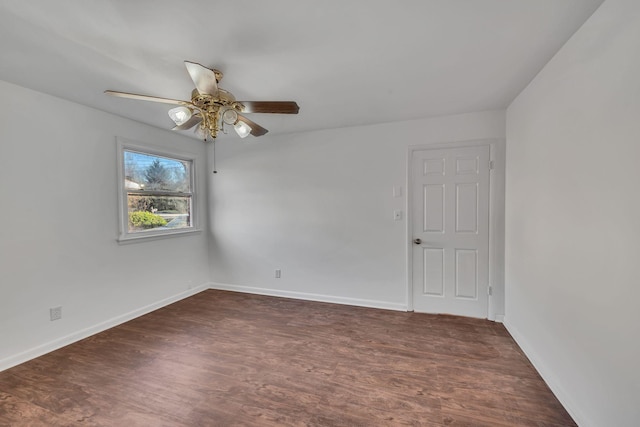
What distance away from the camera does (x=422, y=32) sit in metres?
1.53

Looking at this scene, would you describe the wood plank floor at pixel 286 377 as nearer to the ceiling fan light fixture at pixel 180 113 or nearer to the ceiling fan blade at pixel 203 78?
the ceiling fan light fixture at pixel 180 113

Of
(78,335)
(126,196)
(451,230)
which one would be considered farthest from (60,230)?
(451,230)

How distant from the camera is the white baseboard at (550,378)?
155 cm

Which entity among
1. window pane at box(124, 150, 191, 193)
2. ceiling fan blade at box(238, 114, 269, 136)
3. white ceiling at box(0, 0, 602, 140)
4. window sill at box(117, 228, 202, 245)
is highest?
white ceiling at box(0, 0, 602, 140)

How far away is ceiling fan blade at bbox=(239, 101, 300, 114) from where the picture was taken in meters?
1.76

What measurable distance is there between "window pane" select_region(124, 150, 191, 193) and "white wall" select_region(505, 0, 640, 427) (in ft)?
13.4

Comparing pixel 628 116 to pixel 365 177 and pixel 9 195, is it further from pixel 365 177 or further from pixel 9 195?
pixel 9 195

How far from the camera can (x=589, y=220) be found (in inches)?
56.8

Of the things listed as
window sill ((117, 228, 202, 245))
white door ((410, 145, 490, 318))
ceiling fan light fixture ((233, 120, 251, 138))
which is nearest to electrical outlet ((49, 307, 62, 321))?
window sill ((117, 228, 202, 245))

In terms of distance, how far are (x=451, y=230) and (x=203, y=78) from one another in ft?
9.37

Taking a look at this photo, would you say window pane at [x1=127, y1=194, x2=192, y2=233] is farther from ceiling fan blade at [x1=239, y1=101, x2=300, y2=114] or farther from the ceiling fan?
ceiling fan blade at [x1=239, y1=101, x2=300, y2=114]

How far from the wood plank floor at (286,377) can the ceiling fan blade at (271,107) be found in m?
1.98

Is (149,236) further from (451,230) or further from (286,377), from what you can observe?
(451,230)

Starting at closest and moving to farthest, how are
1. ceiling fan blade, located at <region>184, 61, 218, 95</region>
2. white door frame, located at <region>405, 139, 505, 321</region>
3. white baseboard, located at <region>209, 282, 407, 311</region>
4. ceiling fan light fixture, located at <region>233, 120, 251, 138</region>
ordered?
ceiling fan blade, located at <region>184, 61, 218, 95</region> < ceiling fan light fixture, located at <region>233, 120, 251, 138</region> < white door frame, located at <region>405, 139, 505, 321</region> < white baseboard, located at <region>209, 282, 407, 311</region>
